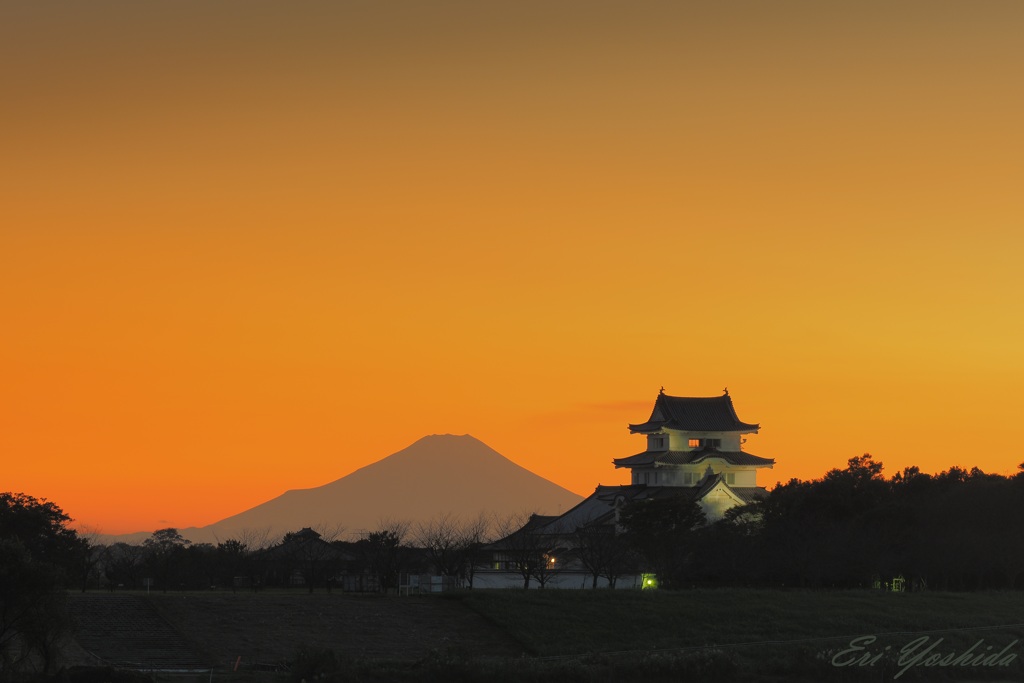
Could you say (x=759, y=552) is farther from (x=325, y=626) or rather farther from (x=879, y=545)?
(x=325, y=626)

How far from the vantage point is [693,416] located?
3676 inches

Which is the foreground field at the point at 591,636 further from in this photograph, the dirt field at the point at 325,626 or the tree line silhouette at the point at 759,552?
the tree line silhouette at the point at 759,552

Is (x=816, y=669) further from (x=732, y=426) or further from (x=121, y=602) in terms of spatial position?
(x=732, y=426)

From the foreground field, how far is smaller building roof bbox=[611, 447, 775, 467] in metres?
37.0

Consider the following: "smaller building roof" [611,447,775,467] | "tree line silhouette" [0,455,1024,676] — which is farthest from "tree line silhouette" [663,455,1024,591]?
"smaller building roof" [611,447,775,467]

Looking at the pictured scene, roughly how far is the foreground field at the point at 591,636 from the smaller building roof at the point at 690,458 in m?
37.0

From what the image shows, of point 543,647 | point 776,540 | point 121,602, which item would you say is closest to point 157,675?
point 121,602

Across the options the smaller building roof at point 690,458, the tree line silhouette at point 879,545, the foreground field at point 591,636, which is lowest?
the foreground field at point 591,636

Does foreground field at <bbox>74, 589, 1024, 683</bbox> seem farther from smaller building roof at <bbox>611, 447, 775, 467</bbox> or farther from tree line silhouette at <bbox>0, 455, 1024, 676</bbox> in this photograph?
smaller building roof at <bbox>611, 447, 775, 467</bbox>

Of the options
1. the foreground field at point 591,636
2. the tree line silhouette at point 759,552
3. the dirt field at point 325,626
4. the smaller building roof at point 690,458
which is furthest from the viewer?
the smaller building roof at point 690,458

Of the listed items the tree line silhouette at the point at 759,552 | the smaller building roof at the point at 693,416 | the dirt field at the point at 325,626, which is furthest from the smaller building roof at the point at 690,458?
the dirt field at the point at 325,626

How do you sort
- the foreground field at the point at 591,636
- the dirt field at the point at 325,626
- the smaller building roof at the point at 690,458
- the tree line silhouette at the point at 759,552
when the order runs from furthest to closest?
the smaller building roof at the point at 690,458 < the tree line silhouette at the point at 759,552 < the dirt field at the point at 325,626 < the foreground field at the point at 591,636

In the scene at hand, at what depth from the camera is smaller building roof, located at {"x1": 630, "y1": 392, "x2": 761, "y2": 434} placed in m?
92.3

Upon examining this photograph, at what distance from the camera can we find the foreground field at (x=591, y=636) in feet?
122
